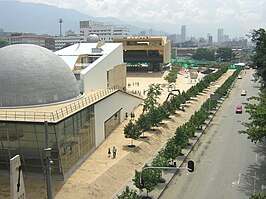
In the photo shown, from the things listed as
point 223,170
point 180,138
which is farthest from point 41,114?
point 223,170

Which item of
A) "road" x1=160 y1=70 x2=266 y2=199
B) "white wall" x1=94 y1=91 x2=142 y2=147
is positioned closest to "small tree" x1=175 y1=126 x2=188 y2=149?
"road" x1=160 y1=70 x2=266 y2=199

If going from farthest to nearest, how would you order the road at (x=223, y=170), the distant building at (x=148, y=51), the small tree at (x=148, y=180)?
the distant building at (x=148, y=51), the road at (x=223, y=170), the small tree at (x=148, y=180)

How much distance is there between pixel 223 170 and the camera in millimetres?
37938

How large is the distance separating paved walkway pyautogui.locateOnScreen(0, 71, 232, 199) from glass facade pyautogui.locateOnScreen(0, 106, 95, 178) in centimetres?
136

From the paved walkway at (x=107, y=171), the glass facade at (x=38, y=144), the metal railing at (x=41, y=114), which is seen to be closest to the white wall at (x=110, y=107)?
the paved walkway at (x=107, y=171)

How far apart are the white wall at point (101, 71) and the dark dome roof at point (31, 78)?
411 inches

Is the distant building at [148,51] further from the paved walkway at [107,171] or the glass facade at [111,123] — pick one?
the paved walkway at [107,171]

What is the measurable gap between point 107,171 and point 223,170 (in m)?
12.7

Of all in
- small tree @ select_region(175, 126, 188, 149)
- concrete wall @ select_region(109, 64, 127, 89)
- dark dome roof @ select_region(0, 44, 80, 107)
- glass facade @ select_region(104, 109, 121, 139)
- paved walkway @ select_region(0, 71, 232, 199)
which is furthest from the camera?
concrete wall @ select_region(109, 64, 127, 89)

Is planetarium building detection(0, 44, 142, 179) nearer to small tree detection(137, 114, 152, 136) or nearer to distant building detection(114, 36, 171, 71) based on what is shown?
small tree detection(137, 114, 152, 136)

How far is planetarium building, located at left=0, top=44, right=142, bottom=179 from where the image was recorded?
3219 cm

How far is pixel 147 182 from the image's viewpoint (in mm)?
29625

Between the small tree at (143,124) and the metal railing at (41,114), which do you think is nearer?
the metal railing at (41,114)

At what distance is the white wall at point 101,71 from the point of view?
172 feet
